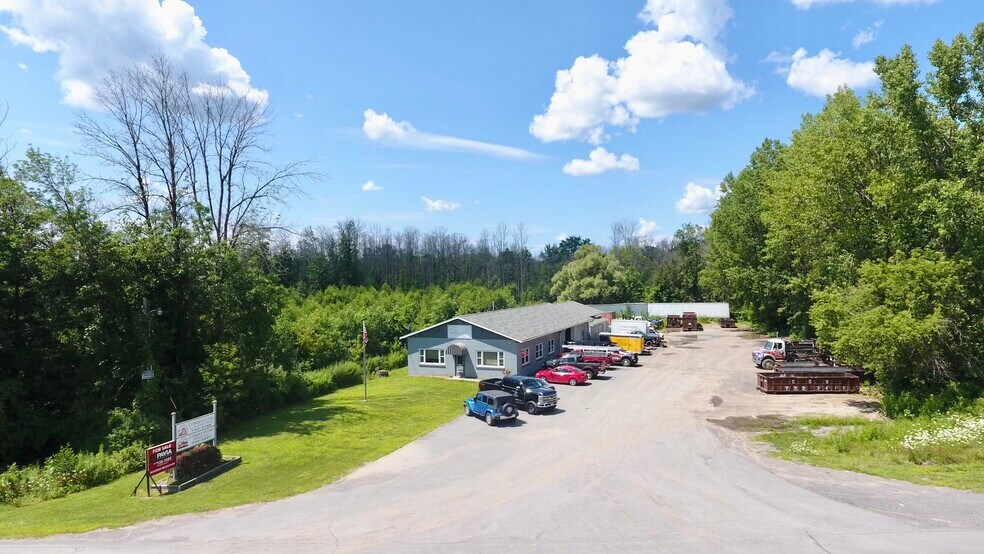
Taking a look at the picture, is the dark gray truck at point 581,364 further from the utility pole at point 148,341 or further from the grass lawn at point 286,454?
the utility pole at point 148,341

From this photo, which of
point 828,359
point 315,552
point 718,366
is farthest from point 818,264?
point 315,552

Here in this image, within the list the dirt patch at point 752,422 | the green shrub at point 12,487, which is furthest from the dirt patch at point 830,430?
the green shrub at point 12,487

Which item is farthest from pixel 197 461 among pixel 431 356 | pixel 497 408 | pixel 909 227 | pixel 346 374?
pixel 909 227

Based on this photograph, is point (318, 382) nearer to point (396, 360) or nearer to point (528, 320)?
point (396, 360)

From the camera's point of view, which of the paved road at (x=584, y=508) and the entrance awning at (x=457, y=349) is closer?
the paved road at (x=584, y=508)

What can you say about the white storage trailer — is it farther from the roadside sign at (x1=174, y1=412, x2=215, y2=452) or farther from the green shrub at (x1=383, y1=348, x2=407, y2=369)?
the roadside sign at (x1=174, y1=412, x2=215, y2=452)

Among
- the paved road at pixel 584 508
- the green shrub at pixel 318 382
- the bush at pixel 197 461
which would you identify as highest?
the green shrub at pixel 318 382

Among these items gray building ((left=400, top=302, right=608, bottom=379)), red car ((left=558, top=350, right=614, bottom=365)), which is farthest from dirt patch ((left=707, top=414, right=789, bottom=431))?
gray building ((left=400, top=302, right=608, bottom=379))
